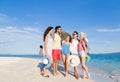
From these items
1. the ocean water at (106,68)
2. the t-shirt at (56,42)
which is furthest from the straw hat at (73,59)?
the ocean water at (106,68)

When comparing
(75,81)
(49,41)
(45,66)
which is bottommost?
(75,81)

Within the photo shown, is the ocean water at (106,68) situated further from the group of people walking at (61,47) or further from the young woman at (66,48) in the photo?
the young woman at (66,48)

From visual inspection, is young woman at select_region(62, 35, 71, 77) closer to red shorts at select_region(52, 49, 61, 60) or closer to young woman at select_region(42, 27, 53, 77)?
red shorts at select_region(52, 49, 61, 60)

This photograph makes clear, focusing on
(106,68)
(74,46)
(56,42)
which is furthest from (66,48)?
(106,68)

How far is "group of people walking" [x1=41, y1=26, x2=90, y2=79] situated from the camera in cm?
898

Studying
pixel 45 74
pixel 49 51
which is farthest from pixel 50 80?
pixel 49 51

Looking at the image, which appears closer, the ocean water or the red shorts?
the red shorts

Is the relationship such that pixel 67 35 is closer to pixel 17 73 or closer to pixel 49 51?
pixel 49 51

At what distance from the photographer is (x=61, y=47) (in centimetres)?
936

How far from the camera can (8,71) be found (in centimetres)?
947

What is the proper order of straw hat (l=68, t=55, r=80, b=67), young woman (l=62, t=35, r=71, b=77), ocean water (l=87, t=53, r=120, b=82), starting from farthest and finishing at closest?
1. ocean water (l=87, t=53, r=120, b=82)
2. straw hat (l=68, t=55, r=80, b=67)
3. young woman (l=62, t=35, r=71, b=77)

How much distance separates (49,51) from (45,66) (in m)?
0.59

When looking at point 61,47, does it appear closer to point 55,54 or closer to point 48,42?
point 55,54

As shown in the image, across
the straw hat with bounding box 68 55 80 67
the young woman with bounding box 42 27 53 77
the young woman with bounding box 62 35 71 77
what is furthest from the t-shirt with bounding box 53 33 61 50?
the straw hat with bounding box 68 55 80 67
